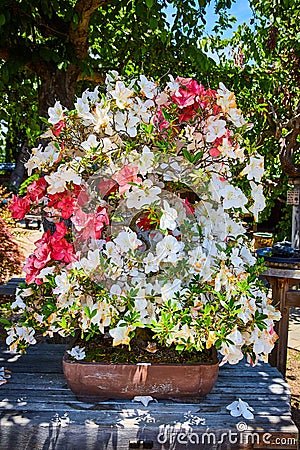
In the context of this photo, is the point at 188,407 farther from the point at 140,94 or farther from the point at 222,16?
the point at 222,16

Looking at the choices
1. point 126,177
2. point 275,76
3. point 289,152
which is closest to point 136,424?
point 126,177

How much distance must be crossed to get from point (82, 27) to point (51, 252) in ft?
6.56

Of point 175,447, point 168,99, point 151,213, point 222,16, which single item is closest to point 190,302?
point 151,213

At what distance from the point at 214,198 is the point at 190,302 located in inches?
14.3

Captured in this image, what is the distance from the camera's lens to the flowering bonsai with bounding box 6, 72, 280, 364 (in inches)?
63.9

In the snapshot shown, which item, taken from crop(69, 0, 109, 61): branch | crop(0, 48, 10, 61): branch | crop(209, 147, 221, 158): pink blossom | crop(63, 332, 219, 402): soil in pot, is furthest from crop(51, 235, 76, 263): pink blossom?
crop(0, 48, 10, 61): branch

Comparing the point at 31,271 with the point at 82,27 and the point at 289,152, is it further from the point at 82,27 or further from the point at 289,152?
the point at 289,152

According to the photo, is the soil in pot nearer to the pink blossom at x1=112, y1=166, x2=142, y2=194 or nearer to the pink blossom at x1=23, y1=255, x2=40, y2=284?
the pink blossom at x1=23, y1=255, x2=40, y2=284

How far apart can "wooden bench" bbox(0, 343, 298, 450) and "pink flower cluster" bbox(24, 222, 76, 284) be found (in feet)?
1.36

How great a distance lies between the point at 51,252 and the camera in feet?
5.87

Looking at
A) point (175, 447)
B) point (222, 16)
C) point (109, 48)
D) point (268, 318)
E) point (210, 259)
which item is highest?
point (222, 16)

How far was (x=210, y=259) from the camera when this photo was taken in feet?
5.63

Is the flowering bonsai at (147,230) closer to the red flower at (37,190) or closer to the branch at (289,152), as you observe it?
the red flower at (37,190)

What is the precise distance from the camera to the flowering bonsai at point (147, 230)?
162 cm
